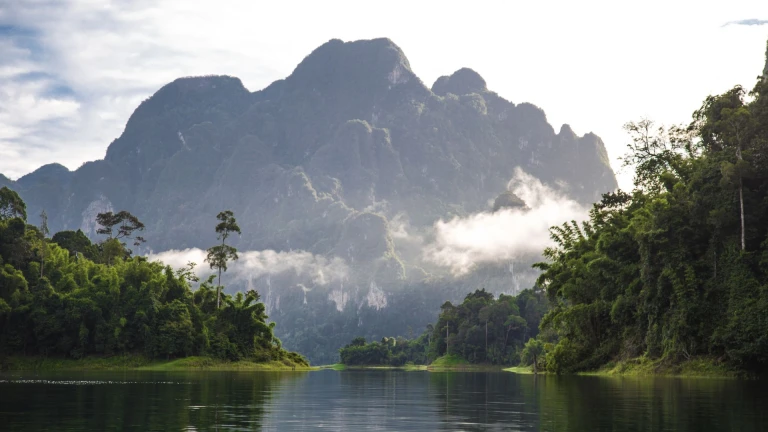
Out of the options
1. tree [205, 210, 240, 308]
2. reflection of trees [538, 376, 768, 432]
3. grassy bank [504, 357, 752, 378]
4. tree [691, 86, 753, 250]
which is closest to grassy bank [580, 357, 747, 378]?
grassy bank [504, 357, 752, 378]

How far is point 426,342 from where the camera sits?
7485 inches

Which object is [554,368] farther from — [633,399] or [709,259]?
[633,399]

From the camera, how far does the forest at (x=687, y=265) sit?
2002 inches

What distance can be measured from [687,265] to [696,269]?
1.08 metres

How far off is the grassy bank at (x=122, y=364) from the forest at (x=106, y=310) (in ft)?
3.85

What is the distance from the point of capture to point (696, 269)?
54.8 m

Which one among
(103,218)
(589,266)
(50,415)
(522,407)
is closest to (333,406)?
(522,407)

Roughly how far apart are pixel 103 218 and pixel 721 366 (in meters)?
97.5

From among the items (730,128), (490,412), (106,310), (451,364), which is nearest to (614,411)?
(490,412)

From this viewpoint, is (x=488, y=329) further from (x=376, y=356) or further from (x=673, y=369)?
(x=673, y=369)

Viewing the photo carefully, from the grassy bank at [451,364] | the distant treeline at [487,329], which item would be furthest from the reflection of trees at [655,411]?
the distant treeline at [487,329]

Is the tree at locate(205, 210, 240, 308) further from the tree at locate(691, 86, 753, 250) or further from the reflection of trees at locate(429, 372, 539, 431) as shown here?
the reflection of trees at locate(429, 372, 539, 431)

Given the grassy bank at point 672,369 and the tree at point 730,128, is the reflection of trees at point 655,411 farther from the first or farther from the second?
the tree at point 730,128

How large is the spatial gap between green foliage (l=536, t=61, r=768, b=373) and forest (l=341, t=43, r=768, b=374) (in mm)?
75
